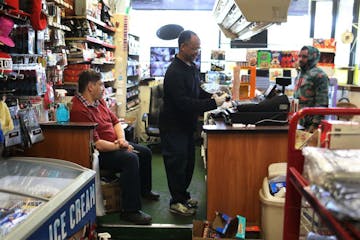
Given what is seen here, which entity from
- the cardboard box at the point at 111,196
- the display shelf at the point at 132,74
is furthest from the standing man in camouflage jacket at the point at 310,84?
the display shelf at the point at 132,74

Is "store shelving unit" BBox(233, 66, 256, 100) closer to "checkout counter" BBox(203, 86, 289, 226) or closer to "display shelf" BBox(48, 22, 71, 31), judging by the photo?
"checkout counter" BBox(203, 86, 289, 226)

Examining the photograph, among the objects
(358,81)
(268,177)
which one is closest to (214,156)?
(268,177)

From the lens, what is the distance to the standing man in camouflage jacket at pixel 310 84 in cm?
389

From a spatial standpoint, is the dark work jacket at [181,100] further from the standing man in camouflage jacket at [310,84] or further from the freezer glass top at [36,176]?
the standing man in camouflage jacket at [310,84]

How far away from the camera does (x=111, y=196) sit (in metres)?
3.49

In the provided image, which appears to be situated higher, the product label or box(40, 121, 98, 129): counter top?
box(40, 121, 98, 129): counter top

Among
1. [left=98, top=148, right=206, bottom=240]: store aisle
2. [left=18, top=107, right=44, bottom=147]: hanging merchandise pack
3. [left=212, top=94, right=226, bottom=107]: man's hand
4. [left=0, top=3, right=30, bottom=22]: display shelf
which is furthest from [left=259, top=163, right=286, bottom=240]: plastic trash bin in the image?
[left=0, top=3, right=30, bottom=22]: display shelf

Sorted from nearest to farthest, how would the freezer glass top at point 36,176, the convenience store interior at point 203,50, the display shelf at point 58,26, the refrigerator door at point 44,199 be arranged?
the refrigerator door at point 44,199 < the freezer glass top at point 36,176 < the display shelf at point 58,26 < the convenience store interior at point 203,50

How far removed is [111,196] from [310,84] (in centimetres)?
226

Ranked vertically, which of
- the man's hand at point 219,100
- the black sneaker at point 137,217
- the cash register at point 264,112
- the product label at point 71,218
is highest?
the man's hand at point 219,100

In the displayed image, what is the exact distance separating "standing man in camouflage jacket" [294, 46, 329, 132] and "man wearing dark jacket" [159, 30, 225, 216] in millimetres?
1162

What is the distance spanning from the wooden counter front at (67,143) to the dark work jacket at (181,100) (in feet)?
2.15

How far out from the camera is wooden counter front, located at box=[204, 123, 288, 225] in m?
2.90

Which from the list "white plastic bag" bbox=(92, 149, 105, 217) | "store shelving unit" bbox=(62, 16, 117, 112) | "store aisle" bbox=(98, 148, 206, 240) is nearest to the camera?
"store aisle" bbox=(98, 148, 206, 240)
